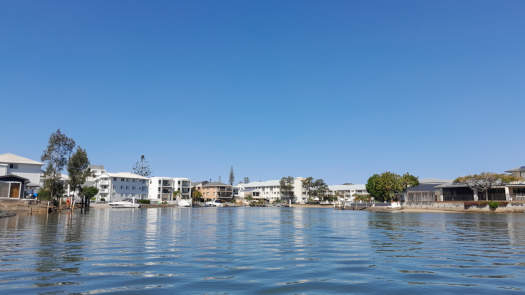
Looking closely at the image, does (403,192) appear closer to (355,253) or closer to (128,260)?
(355,253)

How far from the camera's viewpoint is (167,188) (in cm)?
15550

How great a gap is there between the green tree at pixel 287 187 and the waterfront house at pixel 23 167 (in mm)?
113677

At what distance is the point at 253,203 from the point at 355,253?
156017 millimetres

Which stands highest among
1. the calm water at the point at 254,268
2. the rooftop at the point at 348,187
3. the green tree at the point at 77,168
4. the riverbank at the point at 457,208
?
the green tree at the point at 77,168

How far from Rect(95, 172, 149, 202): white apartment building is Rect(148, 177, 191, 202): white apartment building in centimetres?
1525

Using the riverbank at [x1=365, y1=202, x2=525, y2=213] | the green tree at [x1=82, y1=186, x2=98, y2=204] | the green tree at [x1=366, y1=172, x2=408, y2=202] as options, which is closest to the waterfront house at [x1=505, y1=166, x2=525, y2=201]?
the riverbank at [x1=365, y1=202, x2=525, y2=213]

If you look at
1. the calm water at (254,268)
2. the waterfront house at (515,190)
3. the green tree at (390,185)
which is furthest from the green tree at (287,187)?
the calm water at (254,268)

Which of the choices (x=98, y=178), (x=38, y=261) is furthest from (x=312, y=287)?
(x=98, y=178)

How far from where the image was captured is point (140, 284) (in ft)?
33.0

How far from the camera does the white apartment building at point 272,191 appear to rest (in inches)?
7175

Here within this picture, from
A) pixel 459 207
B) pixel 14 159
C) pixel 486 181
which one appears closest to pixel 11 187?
pixel 14 159

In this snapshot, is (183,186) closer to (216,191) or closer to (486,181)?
(216,191)

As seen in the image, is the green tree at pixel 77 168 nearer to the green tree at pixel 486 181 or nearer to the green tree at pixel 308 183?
the green tree at pixel 486 181

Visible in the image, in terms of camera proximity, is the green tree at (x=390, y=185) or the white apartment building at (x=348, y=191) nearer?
the green tree at (x=390, y=185)
